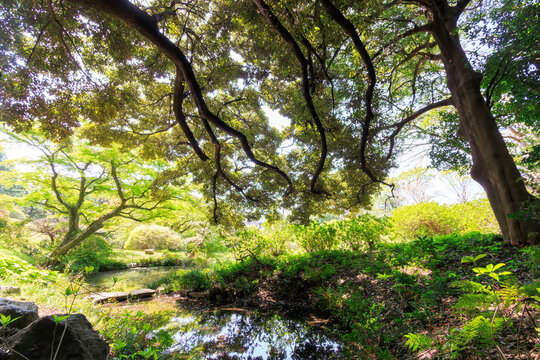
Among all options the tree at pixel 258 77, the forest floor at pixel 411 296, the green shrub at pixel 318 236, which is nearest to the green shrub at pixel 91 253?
the forest floor at pixel 411 296

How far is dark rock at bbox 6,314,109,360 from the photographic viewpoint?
157 centimetres

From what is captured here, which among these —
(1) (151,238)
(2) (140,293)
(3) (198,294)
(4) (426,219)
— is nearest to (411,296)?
(4) (426,219)

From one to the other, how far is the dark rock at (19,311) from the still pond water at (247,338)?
1.58 meters

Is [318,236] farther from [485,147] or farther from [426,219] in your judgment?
[485,147]

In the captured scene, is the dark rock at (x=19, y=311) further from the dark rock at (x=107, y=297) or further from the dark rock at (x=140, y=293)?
the dark rock at (x=140, y=293)

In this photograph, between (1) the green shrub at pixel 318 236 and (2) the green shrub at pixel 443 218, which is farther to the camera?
(2) the green shrub at pixel 443 218

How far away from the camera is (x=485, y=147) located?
3.75 m

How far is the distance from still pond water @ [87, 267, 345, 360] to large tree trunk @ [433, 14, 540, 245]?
11.2ft

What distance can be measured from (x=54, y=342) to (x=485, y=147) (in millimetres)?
6290

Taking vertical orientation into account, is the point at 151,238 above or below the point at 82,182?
below

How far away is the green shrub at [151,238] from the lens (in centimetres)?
1602

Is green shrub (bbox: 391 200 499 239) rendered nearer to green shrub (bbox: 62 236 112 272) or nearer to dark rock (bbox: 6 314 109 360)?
dark rock (bbox: 6 314 109 360)

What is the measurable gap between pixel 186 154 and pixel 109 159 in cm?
605

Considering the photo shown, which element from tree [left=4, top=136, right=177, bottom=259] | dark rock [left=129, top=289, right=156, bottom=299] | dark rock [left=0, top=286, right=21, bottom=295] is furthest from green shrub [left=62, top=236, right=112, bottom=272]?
dark rock [left=0, top=286, right=21, bottom=295]
